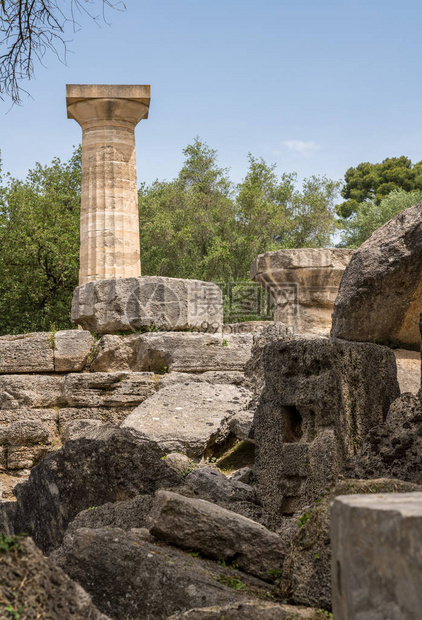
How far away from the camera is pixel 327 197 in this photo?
29.5m

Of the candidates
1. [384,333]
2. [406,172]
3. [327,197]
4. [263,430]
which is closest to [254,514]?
[263,430]

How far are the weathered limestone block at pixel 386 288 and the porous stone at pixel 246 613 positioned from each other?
9.83 ft

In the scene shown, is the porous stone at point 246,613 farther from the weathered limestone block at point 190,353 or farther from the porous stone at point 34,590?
the weathered limestone block at point 190,353

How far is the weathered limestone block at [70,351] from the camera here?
813 cm

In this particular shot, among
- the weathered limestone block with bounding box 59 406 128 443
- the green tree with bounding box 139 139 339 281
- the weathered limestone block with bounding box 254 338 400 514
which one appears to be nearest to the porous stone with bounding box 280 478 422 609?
the weathered limestone block with bounding box 254 338 400 514

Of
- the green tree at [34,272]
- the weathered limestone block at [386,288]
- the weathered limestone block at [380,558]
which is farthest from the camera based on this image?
the green tree at [34,272]

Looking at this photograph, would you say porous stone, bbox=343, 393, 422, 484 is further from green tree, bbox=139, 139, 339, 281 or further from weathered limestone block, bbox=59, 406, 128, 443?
green tree, bbox=139, 139, 339, 281

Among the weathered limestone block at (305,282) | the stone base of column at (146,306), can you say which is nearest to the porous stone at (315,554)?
the stone base of column at (146,306)

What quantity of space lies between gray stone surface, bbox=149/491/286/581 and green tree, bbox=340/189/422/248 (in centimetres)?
2320

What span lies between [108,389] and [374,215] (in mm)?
21535

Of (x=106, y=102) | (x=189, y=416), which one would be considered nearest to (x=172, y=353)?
(x=189, y=416)

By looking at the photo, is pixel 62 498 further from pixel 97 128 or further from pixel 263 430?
pixel 97 128

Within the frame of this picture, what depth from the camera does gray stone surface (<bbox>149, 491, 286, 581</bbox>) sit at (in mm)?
3555

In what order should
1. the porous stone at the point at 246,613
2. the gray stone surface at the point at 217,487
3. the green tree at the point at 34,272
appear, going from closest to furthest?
the porous stone at the point at 246,613 → the gray stone surface at the point at 217,487 → the green tree at the point at 34,272
